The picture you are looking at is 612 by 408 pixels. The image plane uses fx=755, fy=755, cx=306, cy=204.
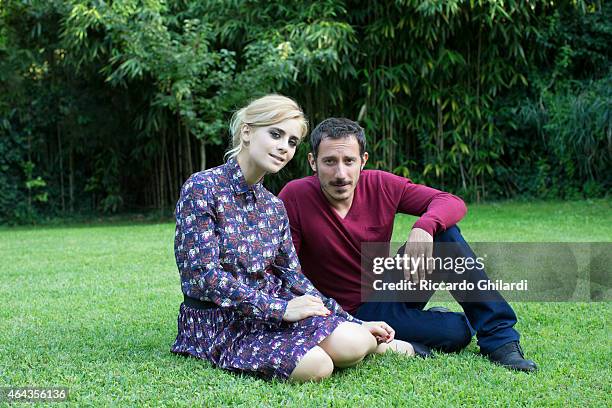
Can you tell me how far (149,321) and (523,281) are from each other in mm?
2016

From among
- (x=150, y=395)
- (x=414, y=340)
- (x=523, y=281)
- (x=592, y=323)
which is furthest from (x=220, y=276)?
(x=523, y=281)

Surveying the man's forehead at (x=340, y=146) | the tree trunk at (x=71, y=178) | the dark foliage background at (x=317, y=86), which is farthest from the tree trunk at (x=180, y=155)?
the man's forehead at (x=340, y=146)

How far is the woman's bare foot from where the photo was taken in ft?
8.85

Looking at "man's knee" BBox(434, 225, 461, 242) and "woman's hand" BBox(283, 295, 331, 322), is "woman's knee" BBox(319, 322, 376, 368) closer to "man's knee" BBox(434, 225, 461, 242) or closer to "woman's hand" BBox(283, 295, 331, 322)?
Answer: "woman's hand" BBox(283, 295, 331, 322)

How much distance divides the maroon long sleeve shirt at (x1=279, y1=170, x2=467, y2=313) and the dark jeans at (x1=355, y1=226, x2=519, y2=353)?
0.10m

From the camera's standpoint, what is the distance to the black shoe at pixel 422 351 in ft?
8.87

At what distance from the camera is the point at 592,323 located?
10.6ft

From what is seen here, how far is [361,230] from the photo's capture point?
111 inches

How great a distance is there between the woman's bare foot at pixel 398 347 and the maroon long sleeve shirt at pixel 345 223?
219mm

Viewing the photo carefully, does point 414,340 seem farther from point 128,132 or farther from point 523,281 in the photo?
point 128,132

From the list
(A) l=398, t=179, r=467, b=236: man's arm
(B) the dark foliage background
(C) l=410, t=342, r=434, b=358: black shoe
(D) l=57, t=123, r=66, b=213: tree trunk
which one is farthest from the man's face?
(D) l=57, t=123, r=66, b=213: tree trunk

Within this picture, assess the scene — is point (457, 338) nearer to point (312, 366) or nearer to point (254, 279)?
point (312, 366)

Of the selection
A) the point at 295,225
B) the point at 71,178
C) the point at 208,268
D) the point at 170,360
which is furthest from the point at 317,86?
the point at 208,268

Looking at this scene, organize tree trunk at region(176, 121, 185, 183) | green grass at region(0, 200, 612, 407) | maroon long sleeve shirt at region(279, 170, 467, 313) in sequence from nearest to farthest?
green grass at region(0, 200, 612, 407), maroon long sleeve shirt at region(279, 170, 467, 313), tree trunk at region(176, 121, 185, 183)
